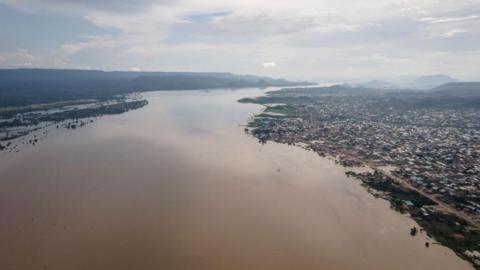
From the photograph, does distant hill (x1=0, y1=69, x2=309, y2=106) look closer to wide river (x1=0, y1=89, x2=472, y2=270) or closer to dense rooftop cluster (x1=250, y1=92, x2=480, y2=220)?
dense rooftop cluster (x1=250, y1=92, x2=480, y2=220)

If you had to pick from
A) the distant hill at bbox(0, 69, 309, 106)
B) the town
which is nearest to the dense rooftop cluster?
the town

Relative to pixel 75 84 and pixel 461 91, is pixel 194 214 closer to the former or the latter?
pixel 461 91

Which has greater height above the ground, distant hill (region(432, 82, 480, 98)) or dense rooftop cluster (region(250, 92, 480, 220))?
distant hill (region(432, 82, 480, 98))

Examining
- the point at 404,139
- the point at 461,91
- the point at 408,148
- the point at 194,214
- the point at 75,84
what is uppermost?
the point at 75,84

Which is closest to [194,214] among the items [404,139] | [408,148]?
[408,148]

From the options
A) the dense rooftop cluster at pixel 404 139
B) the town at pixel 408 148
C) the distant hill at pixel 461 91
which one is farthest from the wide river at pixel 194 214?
the distant hill at pixel 461 91

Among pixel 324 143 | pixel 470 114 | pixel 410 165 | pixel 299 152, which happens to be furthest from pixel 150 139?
pixel 470 114
